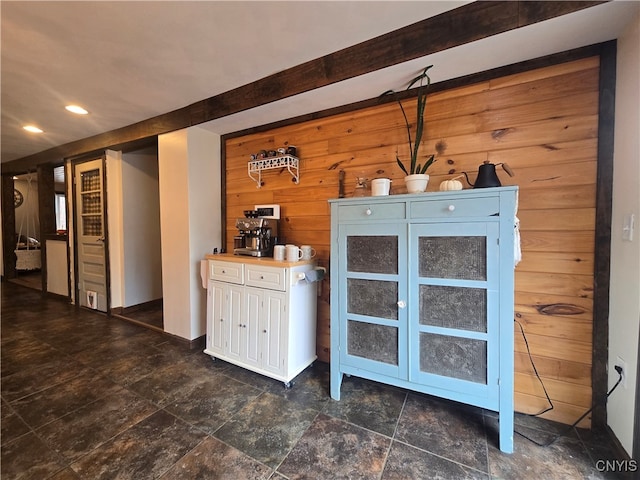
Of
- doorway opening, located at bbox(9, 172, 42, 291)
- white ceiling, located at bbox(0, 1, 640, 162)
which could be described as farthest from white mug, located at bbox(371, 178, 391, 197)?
doorway opening, located at bbox(9, 172, 42, 291)

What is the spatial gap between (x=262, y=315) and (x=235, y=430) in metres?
0.73

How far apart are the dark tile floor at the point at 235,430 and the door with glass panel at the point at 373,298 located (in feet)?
1.17

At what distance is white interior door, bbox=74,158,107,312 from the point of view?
3.57 metres

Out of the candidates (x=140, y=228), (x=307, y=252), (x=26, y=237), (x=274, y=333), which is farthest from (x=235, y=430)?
(x=26, y=237)

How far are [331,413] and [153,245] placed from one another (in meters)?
3.41

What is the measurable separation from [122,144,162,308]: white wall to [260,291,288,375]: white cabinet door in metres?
2.59

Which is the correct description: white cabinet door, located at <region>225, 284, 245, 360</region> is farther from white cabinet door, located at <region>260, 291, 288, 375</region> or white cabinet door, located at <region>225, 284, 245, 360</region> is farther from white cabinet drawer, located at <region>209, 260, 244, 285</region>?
white cabinet door, located at <region>260, 291, 288, 375</region>

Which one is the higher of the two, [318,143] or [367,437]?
[318,143]

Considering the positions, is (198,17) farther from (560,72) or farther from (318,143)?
(560,72)

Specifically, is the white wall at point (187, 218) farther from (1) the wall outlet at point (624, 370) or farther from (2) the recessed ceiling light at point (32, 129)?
(1) the wall outlet at point (624, 370)

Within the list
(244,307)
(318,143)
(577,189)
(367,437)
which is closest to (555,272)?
(577,189)

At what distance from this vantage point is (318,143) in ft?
7.73

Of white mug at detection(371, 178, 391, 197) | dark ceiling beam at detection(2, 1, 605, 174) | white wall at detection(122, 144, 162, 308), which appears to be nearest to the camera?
dark ceiling beam at detection(2, 1, 605, 174)

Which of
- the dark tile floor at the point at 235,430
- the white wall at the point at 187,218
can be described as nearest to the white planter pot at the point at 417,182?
the dark tile floor at the point at 235,430
